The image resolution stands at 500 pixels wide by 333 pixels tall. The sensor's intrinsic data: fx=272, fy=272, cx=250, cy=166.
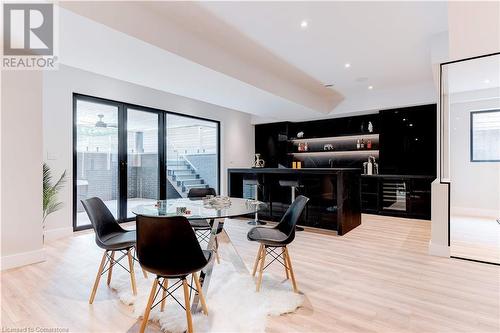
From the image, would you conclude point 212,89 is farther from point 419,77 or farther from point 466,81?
point 466,81

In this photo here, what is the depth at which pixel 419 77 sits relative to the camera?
5.45 metres

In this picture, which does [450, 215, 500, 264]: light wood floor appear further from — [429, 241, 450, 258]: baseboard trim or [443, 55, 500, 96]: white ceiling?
[443, 55, 500, 96]: white ceiling

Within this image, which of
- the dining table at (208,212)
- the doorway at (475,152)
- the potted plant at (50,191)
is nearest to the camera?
the dining table at (208,212)

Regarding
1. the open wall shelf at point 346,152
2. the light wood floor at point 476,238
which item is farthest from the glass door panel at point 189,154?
the light wood floor at point 476,238

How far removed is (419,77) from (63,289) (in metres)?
6.59

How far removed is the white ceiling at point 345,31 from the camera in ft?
9.84

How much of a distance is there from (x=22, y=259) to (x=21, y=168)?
108cm

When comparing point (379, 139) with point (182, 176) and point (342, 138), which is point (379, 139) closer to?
point (342, 138)

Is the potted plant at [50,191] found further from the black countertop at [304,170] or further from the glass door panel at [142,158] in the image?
the black countertop at [304,170]

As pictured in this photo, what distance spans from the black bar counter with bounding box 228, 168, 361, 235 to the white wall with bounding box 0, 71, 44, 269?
125 inches

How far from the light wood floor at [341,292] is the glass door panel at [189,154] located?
2.72 m

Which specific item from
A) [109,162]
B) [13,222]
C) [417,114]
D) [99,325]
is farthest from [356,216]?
[13,222]

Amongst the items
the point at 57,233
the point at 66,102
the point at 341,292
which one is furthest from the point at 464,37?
the point at 57,233

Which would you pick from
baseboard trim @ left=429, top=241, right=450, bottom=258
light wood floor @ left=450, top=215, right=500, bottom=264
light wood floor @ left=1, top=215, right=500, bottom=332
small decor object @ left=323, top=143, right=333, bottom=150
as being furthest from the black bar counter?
small decor object @ left=323, top=143, right=333, bottom=150
